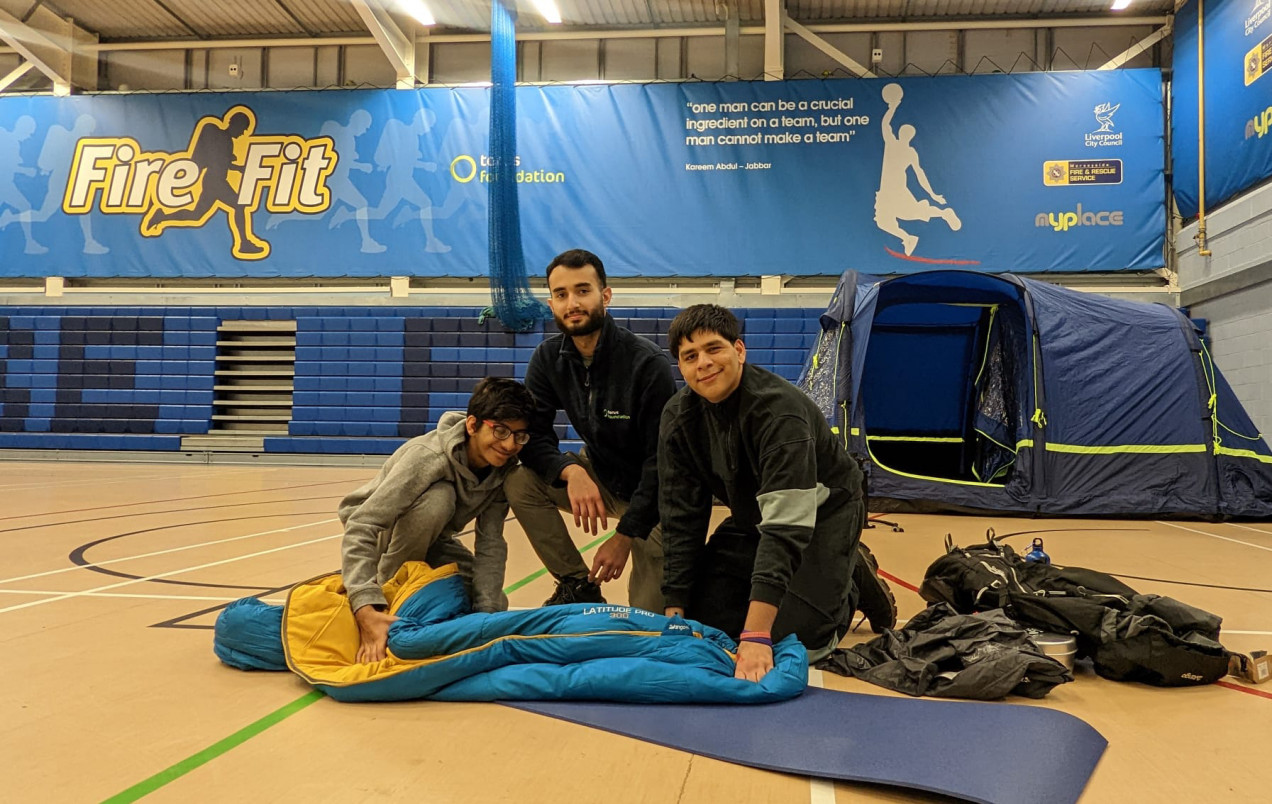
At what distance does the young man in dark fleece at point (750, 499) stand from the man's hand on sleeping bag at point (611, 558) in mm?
172

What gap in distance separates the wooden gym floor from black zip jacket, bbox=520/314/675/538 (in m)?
0.49

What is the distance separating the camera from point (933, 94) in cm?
877

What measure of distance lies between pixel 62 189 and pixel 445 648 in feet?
35.2

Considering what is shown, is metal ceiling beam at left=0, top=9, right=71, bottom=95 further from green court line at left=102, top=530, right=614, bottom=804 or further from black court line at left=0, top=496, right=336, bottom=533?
green court line at left=102, top=530, right=614, bottom=804

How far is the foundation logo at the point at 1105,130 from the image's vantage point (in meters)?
8.50

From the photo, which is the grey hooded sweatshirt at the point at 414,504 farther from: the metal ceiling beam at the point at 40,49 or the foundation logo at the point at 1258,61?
the metal ceiling beam at the point at 40,49

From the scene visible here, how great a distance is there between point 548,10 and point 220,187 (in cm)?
436

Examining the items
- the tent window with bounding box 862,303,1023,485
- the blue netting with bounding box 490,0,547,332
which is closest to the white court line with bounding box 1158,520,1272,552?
the tent window with bounding box 862,303,1023,485

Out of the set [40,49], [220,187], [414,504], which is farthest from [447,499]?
[40,49]

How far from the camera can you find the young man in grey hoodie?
1.89 meters

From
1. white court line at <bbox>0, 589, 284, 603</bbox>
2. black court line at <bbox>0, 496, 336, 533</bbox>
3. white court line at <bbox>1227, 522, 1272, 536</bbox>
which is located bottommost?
white court line at <bbox>1227, 522, 1272, 536</bbox>

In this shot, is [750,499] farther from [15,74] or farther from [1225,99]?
[15,74]

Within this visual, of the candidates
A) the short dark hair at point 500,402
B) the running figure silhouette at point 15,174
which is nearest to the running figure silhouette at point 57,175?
the running figure silhouette at point 15,174

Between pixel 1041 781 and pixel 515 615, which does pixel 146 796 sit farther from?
pixel 1041 781
